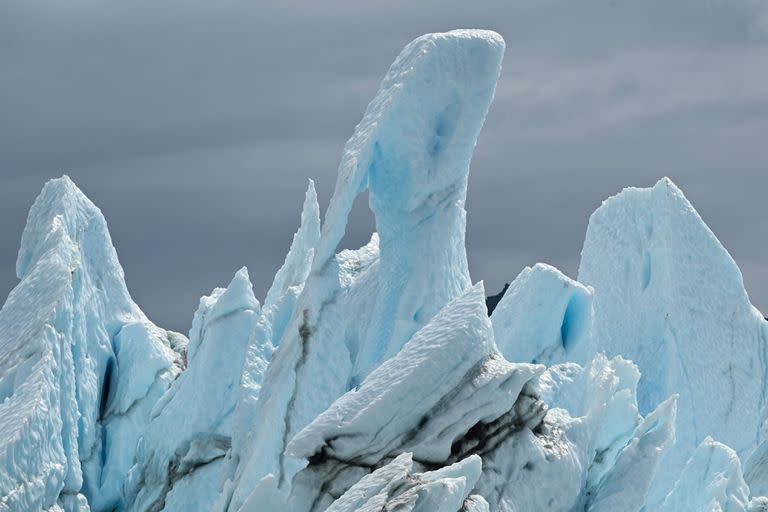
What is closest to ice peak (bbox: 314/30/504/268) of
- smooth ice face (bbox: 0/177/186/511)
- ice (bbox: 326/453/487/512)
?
smooth ice face (bbox: 0/177/186/511)

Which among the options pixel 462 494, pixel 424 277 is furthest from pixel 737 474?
pixel 462 494

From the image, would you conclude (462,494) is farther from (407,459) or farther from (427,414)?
(427,414)

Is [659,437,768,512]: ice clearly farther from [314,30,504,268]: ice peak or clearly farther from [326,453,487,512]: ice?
[326,453,487,512]: ice

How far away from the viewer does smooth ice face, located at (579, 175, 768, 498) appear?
18922mm

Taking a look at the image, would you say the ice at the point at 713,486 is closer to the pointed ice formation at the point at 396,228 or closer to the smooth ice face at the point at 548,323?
the smooth ice face at the point at 548,323

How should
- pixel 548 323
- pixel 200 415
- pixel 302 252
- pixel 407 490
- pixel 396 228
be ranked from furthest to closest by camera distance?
pixel 302 252, pixel 200 415, pixel 548 323, pixel 396 228, pixel 407 490

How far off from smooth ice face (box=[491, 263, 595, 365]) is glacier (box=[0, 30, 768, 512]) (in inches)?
0.9

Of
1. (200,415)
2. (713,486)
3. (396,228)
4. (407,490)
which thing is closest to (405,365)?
(407,490)

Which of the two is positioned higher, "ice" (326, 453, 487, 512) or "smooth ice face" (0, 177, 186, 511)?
"smooth ice face" (0, 177, 186, 511)

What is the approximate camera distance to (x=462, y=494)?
9555 millimetres

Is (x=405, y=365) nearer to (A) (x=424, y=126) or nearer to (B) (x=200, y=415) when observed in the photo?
(A) (x=424, y=126)

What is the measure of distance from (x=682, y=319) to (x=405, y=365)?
9.17 m

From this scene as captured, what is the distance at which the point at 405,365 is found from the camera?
10.8 metres

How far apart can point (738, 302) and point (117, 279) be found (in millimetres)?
8378
